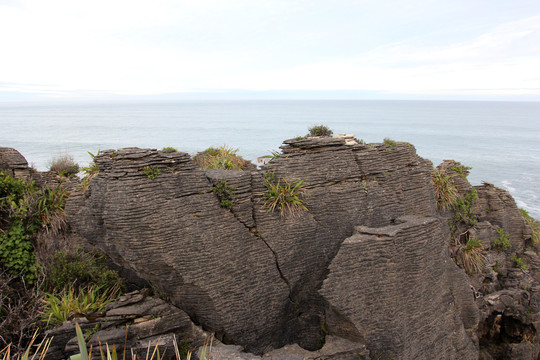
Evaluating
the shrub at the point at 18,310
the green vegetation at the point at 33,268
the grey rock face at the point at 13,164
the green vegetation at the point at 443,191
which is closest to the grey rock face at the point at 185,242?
the green vegetation at the point at 33,268

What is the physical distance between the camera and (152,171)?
966 cm

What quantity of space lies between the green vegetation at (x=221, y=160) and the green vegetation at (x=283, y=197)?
3.13 m

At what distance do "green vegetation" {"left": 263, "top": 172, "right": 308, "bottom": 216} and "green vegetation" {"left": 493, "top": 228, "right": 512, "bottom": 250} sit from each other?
10.1 m

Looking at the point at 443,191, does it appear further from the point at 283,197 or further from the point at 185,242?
the point at 185,242

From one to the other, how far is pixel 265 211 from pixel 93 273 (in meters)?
5.21

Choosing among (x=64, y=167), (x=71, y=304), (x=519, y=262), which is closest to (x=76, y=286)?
(x=71, y=304)

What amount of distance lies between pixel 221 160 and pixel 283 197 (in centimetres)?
405

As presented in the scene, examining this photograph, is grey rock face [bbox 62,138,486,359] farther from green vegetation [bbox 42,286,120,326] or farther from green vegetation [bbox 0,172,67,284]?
green vegetation [bbox 42,286,120,326]

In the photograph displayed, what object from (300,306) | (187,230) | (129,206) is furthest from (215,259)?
(300,306)

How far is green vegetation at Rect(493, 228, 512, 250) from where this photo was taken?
15703mm

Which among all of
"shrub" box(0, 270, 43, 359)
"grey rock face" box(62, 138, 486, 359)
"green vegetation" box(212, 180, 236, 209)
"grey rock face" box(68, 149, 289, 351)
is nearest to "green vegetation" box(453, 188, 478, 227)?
"grey rock face" box(62, 138, 486, 359)

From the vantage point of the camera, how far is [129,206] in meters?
9.30

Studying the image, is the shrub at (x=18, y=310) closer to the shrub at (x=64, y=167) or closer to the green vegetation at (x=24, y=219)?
the green vegetation at (x=24, y=219)

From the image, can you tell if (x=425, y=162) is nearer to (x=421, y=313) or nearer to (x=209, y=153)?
(x=421, y=313)
